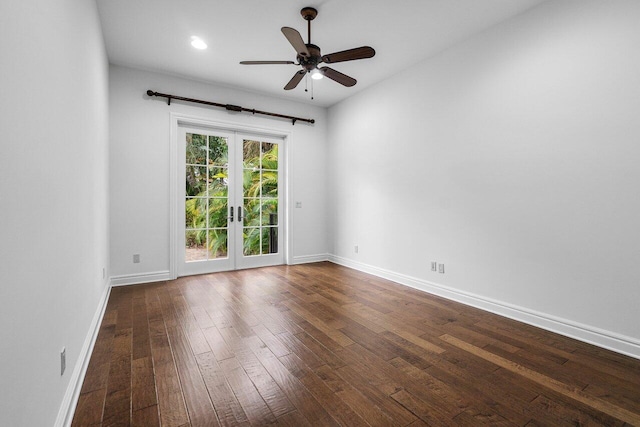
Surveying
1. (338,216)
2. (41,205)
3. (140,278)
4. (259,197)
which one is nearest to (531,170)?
(338,216)

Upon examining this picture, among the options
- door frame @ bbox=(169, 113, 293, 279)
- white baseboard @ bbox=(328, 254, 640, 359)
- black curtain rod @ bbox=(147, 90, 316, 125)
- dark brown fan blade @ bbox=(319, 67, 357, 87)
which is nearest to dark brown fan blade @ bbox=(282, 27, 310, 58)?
dark brown fan blade @ bbox=(319, 67, 357, 87)

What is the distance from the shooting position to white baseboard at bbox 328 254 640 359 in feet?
7.41

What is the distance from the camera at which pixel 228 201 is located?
4.77 meters

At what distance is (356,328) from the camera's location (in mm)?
2639

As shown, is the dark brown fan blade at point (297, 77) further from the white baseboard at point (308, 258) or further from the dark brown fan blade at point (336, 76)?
the white baseboard at point (308, 258)

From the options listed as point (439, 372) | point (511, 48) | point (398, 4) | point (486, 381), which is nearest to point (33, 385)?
point (439, 372)

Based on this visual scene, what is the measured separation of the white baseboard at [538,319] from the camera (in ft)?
7.41

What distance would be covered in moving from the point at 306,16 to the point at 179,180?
9.32 feet

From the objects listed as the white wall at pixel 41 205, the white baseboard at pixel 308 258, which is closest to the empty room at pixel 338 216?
the white wall at pixel 41 205

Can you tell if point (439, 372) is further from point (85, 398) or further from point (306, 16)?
point (306, 16)

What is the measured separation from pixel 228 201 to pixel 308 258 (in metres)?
1.76

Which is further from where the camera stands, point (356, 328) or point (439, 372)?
point (356, 328)

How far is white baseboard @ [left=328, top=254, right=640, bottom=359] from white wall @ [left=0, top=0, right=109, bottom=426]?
3.42m

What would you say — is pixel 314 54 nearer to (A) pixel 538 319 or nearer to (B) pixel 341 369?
(B) pixel 341 369
